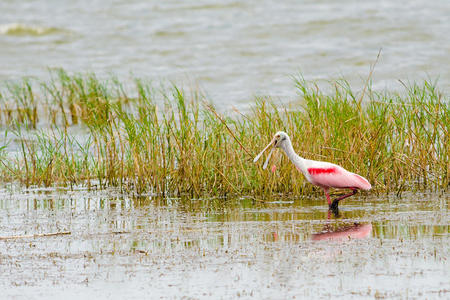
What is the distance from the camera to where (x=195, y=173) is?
10.4m

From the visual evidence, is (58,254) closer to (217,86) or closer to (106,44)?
(217,86)

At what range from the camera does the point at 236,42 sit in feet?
94.2

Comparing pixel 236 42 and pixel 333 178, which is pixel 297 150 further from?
pixel 236 42

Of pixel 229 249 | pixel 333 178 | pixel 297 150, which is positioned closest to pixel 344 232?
pixel 229 249

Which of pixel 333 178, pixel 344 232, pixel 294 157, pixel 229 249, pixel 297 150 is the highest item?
pixel 297 150

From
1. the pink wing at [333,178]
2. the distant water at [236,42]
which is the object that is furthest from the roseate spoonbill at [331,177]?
the distant water at [236,42]

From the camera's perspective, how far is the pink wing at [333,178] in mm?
9133

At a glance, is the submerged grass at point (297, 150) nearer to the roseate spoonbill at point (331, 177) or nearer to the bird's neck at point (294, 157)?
the bird's neck at point (294, 157)

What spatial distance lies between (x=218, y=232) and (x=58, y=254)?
1525mm

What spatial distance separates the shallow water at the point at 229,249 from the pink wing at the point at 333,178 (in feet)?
0.90

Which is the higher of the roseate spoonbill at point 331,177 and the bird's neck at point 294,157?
the bird's neck at point 294,157

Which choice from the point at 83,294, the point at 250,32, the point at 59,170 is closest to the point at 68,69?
the point at 250,32

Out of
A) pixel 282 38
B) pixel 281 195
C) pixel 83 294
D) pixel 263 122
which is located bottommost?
pixel 83 294

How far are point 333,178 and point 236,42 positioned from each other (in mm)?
19964
